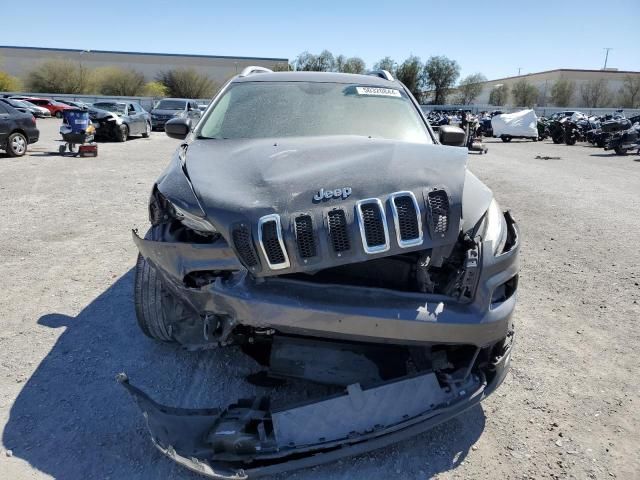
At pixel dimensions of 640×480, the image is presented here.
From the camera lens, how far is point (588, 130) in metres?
26.3

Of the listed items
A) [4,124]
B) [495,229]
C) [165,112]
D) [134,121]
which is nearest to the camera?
[495,229]

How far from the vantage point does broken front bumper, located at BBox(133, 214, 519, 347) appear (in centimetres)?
216

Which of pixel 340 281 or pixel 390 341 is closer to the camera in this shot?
pixel 390 341

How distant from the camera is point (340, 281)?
247 cm

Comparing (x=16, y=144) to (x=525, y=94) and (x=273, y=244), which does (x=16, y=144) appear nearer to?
(x=273, y=244)

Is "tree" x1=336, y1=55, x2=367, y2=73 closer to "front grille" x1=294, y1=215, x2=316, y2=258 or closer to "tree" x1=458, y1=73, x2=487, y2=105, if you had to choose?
"tree" x1=458, y1=73, x2=487, y2=105

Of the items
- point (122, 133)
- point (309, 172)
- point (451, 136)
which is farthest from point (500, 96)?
point (309, 172)

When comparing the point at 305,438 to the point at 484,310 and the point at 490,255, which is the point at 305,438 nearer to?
the point at 484,310

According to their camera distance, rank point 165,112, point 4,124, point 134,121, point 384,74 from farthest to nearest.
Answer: point 165,112
point 134,121
point 4,124
point 384,74

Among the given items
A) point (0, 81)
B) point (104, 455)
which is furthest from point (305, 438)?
point (0, 81)

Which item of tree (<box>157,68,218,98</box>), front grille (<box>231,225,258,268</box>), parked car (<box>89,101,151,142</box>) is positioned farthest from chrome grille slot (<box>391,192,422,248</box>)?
tree (<box>157,68,218,98</box>)

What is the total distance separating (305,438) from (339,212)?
1.04 m

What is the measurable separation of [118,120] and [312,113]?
57.3 feet

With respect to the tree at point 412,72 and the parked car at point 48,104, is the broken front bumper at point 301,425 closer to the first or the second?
the parked car at point 48,104
